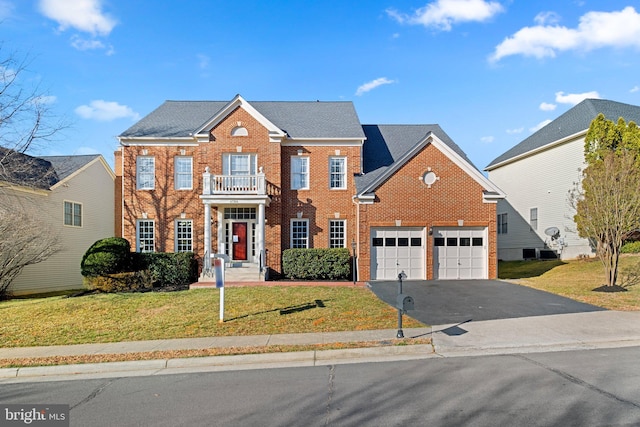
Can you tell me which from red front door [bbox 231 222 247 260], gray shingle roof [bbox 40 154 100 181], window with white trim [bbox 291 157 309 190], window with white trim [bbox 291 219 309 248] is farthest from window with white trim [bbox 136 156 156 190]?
window with white trim [bbox 291 219 309 248]

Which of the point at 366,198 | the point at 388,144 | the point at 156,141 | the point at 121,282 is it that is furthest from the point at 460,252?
the point at 156,141

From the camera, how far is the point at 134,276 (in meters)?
18.6

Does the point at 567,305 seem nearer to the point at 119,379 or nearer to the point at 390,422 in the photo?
the point at 390,422

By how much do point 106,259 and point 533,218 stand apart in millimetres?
26181

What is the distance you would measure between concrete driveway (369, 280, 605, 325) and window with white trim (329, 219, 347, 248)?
4.30 meters

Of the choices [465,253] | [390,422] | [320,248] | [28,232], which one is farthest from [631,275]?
[28,232]

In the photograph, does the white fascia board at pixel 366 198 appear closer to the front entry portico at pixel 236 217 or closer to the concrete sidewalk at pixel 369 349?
the front entry portico at pixel 236 217

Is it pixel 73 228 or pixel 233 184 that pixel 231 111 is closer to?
pixel 233 184

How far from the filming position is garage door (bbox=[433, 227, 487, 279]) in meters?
19.3

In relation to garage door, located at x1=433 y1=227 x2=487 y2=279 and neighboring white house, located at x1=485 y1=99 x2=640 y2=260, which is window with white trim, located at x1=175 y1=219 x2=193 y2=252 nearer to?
garage door, located at x1=433 y1=227 x2=487 y2=279

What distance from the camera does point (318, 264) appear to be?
65.0 ft

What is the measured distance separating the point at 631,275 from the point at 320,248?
1289 centimetres

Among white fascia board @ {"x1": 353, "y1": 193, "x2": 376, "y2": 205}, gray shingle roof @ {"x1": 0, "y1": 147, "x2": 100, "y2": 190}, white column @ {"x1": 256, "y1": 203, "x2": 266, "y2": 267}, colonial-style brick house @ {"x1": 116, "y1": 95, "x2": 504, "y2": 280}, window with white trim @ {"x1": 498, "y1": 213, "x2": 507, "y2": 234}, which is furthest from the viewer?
window with white trim @ {"x1": 498, "y1": 213, "x2": 507, "y2": 234}

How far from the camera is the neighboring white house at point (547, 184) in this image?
2578 centimetres
